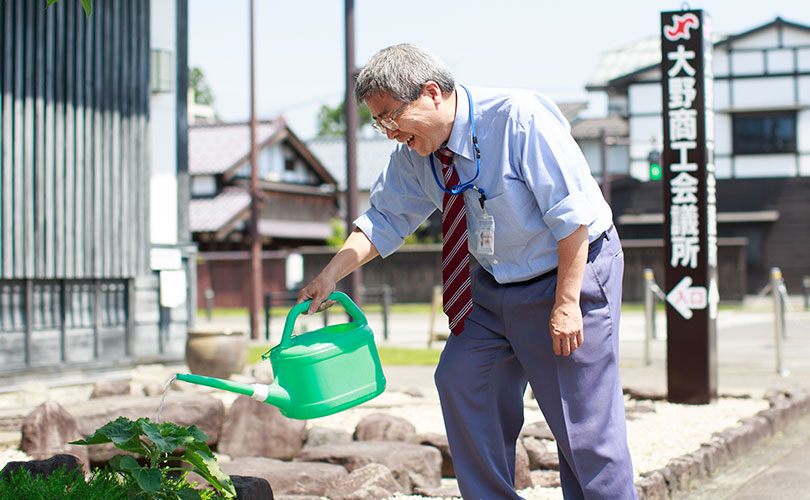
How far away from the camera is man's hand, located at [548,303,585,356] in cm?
286

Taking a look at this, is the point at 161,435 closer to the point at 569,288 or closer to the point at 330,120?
the point at 569,288

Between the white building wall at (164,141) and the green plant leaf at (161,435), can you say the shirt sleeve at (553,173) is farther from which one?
the white building wall at (164,141)

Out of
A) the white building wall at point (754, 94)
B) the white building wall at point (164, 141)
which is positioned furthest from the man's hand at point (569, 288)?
the white building wall at point (754, 94)

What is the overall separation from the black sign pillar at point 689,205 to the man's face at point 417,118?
420 centimetres

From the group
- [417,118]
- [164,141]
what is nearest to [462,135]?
[417,118]

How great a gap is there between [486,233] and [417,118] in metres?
0.42

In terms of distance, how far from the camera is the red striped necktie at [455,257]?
3068 millimetres

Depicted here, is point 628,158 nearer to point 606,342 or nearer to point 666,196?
point 666,196

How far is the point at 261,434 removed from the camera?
17.0 feet

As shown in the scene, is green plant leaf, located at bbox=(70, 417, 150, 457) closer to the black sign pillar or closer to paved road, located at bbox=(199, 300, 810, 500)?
paved road, located at bbox=(199, 300, 810, 500)

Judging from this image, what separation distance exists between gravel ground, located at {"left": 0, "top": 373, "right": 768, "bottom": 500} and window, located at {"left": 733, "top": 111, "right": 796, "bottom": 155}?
2559 centimetres

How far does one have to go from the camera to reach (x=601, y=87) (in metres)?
34.7

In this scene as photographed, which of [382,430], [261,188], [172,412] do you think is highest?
[261,188]

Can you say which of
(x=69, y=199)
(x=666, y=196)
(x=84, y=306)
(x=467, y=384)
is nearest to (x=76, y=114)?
(x=69, y=199)
